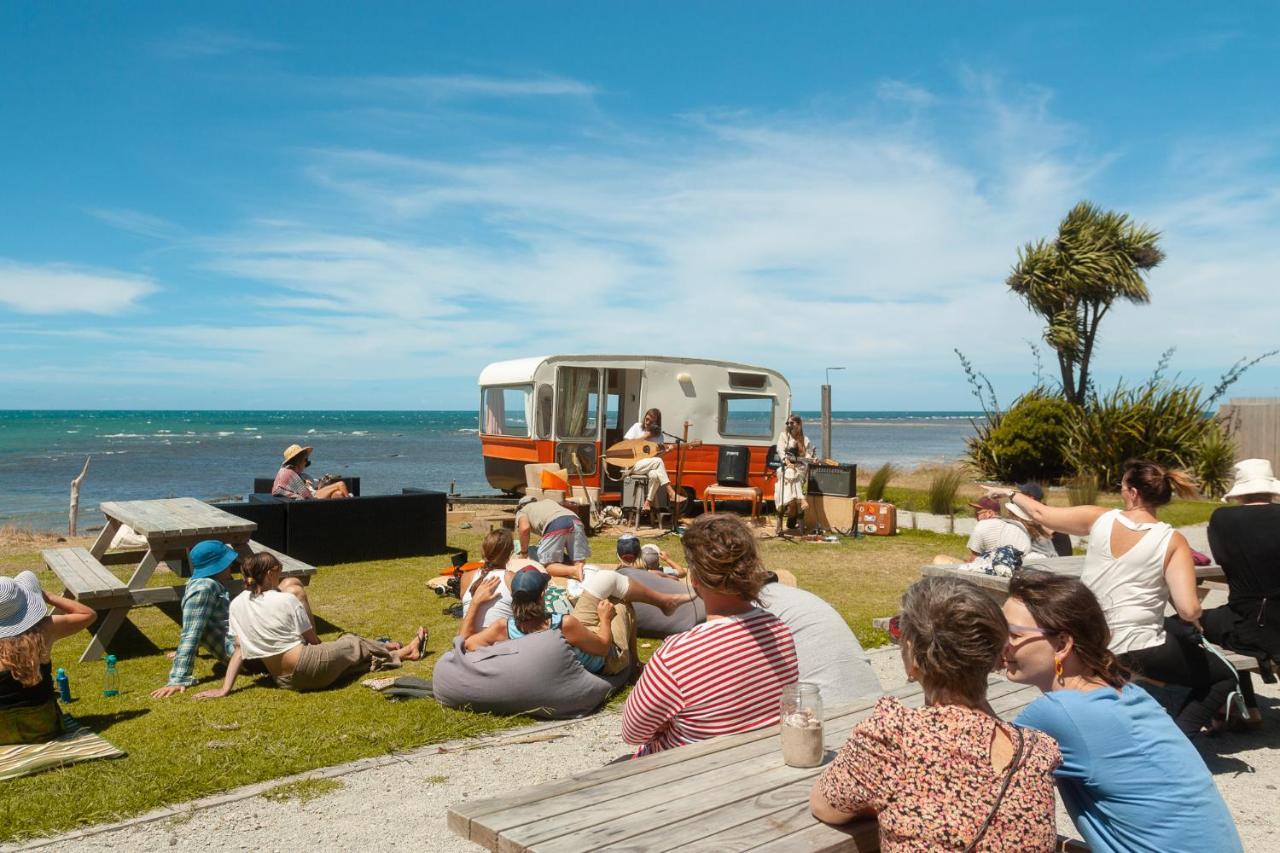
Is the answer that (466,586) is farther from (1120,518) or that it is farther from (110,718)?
(1120,518)

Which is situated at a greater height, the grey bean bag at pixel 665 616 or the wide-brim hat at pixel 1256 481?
the wide-brim hat at pixel 1256 481

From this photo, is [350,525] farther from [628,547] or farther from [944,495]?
[944,495]

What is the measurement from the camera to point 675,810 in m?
2.11

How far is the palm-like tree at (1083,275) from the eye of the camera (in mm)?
19812

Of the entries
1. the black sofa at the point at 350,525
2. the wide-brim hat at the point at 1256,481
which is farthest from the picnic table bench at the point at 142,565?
the wide-brim hat at the point at 1256,481

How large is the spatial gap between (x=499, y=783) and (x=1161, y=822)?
2.50 metres

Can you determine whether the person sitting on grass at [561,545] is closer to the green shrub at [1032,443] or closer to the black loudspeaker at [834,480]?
the black loudspeaker at [834,480]

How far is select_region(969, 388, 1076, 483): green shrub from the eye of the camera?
17359mm

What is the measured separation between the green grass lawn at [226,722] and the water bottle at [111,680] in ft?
0.19

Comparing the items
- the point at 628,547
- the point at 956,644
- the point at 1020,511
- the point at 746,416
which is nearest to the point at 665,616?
the point at 628,547

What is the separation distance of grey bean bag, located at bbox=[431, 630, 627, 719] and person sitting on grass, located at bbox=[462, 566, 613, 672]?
8 centimetres

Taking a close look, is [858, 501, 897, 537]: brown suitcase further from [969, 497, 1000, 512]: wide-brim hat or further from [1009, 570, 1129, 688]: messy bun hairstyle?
[1009, 570, 1129, 688]: messy bun hairstyle

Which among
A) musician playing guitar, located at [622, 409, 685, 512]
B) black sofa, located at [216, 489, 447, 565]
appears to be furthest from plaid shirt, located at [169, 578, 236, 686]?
musician playing guitar, located at [622, 409, 685, 512]

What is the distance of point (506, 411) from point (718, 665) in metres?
11.8
